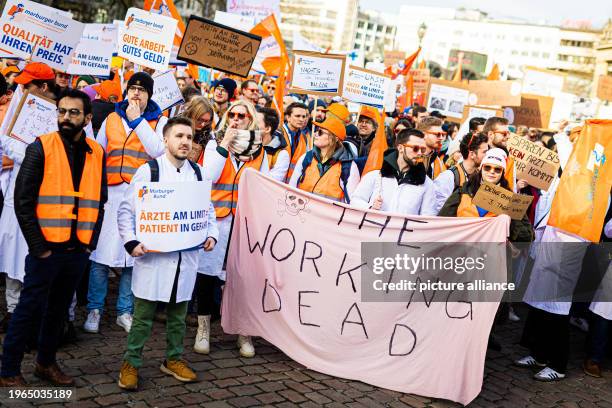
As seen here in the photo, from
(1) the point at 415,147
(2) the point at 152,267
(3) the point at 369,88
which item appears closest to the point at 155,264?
(2) the point at 152,267

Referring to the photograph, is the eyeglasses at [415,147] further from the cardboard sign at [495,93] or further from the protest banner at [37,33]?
the cardboard sign at [495,93]

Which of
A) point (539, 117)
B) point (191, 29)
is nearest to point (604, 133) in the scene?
point (191, 29)

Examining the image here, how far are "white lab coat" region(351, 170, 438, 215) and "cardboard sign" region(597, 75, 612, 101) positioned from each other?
7.87 meters

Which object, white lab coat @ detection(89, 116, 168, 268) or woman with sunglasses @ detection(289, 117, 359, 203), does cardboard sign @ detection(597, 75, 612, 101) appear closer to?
woman with sunglasses @ detection(289, 117, 359, 203)

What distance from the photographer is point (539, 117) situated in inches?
567

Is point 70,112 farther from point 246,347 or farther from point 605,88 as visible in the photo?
point 605,88

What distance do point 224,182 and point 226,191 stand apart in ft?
0.27

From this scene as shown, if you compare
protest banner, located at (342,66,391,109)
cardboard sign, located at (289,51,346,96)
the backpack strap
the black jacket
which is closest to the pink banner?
the backpack strap

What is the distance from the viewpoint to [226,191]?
5.96 m

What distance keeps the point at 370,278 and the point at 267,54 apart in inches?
319

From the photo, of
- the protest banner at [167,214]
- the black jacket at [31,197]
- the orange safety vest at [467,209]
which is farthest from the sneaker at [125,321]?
the orange safety vest at [467,209]

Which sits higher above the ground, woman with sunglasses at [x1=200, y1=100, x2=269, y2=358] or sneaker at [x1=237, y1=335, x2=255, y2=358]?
woman with sunglasses at [x1=200, y1=100, x2=269, y2=358]

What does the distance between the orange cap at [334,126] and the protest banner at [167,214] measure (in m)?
1.80

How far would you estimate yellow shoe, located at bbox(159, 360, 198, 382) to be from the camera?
5.09 meters
